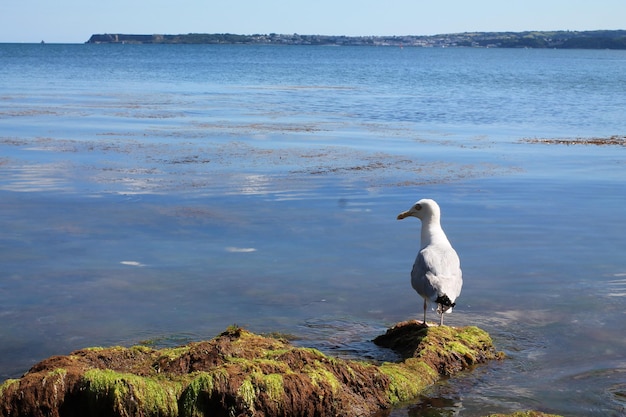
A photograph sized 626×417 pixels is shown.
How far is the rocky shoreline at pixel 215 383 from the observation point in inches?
232

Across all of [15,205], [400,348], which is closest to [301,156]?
[15,205]

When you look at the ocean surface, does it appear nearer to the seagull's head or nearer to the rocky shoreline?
the rocky shoreline

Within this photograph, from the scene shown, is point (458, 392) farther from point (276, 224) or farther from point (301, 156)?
point (301, 156)

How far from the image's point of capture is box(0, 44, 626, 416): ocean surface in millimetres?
8328

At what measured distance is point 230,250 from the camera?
38.0 ft

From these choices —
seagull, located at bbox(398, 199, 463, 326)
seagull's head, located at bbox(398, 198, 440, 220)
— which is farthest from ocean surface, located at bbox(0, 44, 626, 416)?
seagull's head, located at bbox(398, 198, 440, 220)

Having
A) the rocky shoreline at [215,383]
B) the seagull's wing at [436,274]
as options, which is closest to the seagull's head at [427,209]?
the seagull's wing at [436,274]

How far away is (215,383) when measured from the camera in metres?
5.93

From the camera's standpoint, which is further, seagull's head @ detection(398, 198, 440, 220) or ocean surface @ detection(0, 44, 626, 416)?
seagull's head @ detection(398, 198, 440, 220)

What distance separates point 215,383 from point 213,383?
0.02m

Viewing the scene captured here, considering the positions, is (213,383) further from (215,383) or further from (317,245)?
(317,245)

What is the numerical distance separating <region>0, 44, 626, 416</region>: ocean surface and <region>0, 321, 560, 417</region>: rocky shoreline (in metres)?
0.37

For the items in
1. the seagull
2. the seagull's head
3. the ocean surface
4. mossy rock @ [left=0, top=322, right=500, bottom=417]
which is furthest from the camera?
the seagull's head

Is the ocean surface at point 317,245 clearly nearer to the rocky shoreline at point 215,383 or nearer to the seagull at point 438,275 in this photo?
the rocky shoreline at point 215,383
